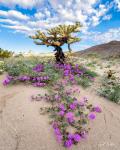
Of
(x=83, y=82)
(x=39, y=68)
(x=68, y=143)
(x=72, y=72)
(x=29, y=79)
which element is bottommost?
(x=68, y=143)

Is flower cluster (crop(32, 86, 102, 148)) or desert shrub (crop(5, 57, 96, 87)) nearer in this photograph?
flower cluster (crop(32, 86, 102, 148))

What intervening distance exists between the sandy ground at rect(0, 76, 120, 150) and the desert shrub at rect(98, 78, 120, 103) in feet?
1.08

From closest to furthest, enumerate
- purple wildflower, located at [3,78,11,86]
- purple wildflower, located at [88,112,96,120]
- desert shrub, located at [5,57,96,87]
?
1. purple wildflower, located at [88,112,96,120]
2. purple wildflower, located at [3,78,11,86]
3. desert shrub, located at [5,57,96,87]

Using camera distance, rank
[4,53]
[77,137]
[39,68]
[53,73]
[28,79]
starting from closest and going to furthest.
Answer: [77,137] < [28,79] < [53,73] < [39,68] < [4,53]

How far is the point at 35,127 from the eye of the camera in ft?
20.7

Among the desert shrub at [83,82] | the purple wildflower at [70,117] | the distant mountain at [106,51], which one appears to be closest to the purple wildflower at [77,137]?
the purple wildflower at [70,117]

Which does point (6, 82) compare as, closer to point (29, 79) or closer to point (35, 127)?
point (29, 79)

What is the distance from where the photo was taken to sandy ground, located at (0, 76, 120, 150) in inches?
229

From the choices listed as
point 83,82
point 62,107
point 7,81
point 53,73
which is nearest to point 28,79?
point 7,81

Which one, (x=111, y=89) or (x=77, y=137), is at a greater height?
(x=111, y=89)

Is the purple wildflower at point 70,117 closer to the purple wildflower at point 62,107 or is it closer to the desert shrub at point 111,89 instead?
the purple wildflower at point 62,107

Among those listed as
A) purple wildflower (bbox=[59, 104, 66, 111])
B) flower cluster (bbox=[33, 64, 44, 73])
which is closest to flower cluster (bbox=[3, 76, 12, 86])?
flower cluster (bbox=[33, 64, 44, 73])

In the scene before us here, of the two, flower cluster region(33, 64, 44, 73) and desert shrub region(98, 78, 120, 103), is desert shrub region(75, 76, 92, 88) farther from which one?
flower cluster region(33, 64, 44, 73)

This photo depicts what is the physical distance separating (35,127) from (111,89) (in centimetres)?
406
